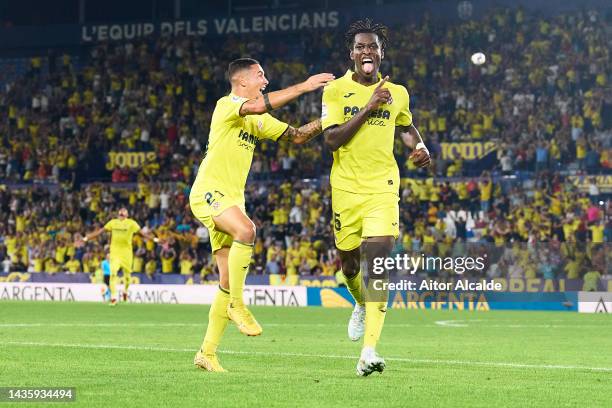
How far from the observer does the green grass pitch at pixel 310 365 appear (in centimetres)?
795

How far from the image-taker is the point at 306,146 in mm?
36875

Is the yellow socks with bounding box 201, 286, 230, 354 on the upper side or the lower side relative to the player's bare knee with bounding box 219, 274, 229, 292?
lower

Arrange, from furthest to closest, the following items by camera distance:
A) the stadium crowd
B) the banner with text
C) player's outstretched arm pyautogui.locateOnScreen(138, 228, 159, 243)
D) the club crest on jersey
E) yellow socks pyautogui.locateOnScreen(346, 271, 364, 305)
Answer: the banner with text, the stadium crowd, player's outstretched arm pyautogui.locateOnScreen(138, 228, 159, 243), yellow socks pyautogui.locateOnScreen(346, 271, 364, 305), the club crest on jersey

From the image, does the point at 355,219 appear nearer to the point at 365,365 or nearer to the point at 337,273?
the point at 365,365

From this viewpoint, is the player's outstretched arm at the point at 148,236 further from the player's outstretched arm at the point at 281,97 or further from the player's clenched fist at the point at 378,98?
the player's clenched fist at the point at 378,98

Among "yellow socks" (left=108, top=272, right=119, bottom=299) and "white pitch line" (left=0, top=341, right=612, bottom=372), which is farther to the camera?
"yellow socks" (left=108, top=272, right=119, bottom=299)

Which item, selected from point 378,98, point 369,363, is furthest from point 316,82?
point 369,363

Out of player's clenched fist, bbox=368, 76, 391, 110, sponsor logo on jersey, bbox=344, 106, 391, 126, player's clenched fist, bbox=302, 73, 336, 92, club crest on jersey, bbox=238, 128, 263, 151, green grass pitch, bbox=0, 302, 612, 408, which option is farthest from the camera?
club crest on jersey, bbox=238, 128, 263, 151

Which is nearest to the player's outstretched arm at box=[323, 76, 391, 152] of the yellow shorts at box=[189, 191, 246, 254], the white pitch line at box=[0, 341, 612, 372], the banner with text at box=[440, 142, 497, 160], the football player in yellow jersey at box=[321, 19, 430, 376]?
the football player in yellow jersey at box=[321, 19, 430, 376]

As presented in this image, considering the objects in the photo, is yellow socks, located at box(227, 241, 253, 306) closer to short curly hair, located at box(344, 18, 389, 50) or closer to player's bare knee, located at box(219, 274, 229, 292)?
player's bare knee, located at box(219, 274, 229, 292)

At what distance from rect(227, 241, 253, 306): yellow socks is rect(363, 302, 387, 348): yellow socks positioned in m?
1.09

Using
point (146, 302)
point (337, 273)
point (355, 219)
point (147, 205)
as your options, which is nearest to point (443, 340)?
point (355, 219)

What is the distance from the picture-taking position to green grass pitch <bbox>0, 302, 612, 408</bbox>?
7945mm

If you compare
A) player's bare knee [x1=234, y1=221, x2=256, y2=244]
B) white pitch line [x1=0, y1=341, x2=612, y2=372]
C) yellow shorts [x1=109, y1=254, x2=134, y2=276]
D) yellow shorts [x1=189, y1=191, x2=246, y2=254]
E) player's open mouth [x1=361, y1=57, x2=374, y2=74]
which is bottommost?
yellow shorts [x1=109, y1=254, x2=134, y2=276]
